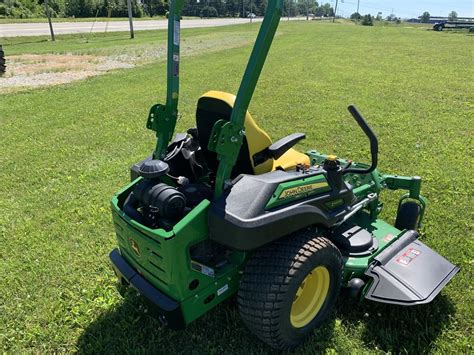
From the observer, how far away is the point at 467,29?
135ft

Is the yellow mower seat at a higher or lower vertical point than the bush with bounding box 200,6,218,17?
higher

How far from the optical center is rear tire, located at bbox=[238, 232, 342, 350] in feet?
7.76

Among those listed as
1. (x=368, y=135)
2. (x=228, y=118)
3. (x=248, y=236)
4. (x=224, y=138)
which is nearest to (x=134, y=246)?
(x=248, y=236)

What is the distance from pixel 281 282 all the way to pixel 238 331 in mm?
659

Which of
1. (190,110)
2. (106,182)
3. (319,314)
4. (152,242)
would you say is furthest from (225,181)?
(190,110)

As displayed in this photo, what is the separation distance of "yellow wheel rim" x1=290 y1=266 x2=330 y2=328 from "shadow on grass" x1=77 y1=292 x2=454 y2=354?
0.15 metres

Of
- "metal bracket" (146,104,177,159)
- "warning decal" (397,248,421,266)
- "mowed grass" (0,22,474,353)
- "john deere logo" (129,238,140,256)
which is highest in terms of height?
"metal bracket" (146,104,177,159)

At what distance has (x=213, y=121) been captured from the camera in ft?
9.25

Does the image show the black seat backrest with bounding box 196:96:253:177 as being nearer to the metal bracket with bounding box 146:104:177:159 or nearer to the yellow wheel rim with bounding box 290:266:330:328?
the metal bracket with bounding box 146:104:177:159

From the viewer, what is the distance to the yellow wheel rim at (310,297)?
2693 mm

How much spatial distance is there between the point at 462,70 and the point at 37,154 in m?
13.0

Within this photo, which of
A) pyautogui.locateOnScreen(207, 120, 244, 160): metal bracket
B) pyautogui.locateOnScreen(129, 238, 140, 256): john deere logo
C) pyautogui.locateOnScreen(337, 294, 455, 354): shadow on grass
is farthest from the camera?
pyautogui.locateOnScreen(337, 294, 455, 354): shadow on grass

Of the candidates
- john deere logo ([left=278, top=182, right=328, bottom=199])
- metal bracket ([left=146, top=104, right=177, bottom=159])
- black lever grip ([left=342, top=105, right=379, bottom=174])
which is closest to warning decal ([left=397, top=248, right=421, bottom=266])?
black lever grip ([left=342, top=105, right=379, bottom=174])

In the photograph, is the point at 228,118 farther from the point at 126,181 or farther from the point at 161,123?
the point at 126,181
